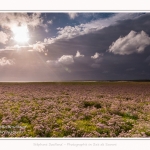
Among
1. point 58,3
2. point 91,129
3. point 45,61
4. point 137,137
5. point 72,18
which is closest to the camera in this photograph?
point 137,137

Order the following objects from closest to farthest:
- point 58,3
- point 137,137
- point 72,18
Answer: point 137,137 < point 58,3 < point 72,18

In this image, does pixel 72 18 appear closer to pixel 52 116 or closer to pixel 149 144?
pixel 52 116

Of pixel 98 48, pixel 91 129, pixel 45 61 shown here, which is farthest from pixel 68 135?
pixel 98 48

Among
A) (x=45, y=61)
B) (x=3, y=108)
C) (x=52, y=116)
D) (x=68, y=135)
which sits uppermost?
(x=45, y=61)

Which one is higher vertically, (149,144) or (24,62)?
(24,62)

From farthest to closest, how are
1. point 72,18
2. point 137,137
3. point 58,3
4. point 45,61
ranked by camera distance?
point 45,61 → point 72,18 → point 58,3 → point 137,137

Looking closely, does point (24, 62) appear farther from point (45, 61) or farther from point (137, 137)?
point (137, 137)

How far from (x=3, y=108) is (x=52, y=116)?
451cm

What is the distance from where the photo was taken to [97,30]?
14.2 meters

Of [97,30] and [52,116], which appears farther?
[97,30]

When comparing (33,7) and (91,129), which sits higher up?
(33,7)

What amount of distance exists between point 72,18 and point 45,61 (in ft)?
12.4

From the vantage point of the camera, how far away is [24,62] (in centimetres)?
1414

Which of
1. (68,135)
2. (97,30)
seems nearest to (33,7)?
(97,30)
